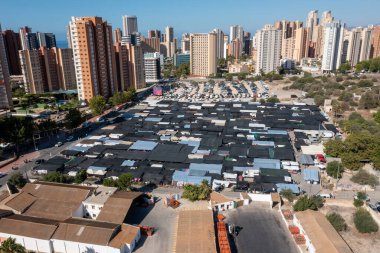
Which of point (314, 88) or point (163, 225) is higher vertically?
point (314, 88)

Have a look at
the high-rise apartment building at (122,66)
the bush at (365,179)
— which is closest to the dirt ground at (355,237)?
the bush at (365,179)

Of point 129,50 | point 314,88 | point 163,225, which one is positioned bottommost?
point 163,225

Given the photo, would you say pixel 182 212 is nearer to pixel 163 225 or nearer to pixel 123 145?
pixel 163 225

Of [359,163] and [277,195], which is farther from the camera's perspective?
[359,163]

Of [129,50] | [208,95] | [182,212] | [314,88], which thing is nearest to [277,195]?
[182,212]

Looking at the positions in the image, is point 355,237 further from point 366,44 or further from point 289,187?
point 366,44

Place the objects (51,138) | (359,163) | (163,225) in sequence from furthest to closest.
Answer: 1. (51,138)
2. (359,163)
3. (163,225)

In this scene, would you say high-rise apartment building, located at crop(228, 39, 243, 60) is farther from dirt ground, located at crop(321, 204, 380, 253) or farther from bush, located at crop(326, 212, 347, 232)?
bush, located at crop(326, 212, 347, 232)
